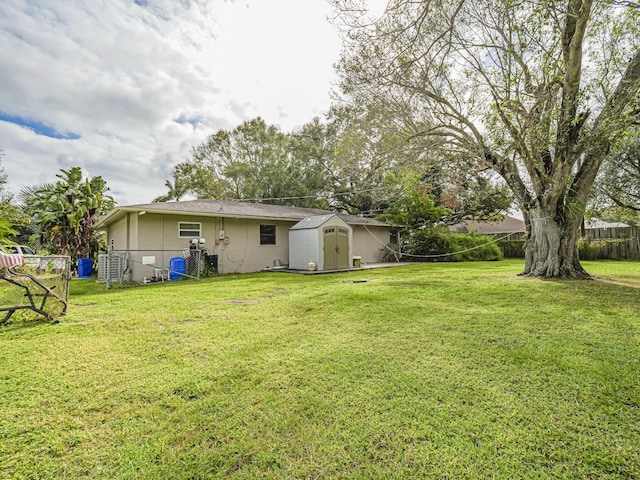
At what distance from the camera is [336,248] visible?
1289 cm

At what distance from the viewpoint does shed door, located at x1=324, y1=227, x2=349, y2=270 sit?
12477 mm

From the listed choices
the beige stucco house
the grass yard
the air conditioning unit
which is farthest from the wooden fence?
the air conditioning unit

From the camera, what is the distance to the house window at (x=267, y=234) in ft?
44.3

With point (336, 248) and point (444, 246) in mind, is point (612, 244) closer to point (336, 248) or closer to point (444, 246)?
point (444, 246)

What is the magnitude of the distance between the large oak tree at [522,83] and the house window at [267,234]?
6715 millimetres

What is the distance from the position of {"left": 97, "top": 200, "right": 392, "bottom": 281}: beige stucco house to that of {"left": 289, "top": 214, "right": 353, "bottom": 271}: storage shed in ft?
0.17

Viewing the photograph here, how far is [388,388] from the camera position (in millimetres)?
2490

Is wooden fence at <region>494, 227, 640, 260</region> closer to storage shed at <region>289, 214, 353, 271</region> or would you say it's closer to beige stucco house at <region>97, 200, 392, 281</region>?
storage shed at <region>289, 214, 353, 271</region>

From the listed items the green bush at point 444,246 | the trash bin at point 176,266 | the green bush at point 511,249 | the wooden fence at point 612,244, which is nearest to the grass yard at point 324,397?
the trash bin at point 176,266

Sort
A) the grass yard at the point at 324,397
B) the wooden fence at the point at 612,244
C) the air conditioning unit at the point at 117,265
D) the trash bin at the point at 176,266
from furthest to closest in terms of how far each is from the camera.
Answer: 1. the wooden fence at the point at 612,244
2. the trash bin at the point at 176,266
3. the air conditioning unit at the point at 117,265
4. the grass yard at the point at 324,397

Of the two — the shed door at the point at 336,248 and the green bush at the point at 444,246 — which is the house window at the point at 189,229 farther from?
the green bush at the point at 444,246

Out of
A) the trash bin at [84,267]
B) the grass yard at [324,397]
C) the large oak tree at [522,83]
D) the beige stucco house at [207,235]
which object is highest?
the large oak tree at [522,83]

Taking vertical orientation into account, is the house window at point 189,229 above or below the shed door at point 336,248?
above

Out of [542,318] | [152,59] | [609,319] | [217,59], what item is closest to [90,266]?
[152,59]
